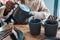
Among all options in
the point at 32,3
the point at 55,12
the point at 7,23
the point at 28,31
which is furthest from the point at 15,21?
the point at 55,12

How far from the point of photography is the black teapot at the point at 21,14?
1.09 m

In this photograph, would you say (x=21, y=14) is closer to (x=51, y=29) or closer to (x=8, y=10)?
(x=8, y=10)

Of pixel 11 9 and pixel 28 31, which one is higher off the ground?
pixel 11 9

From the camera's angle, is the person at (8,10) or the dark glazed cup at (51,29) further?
the person at (8,10)

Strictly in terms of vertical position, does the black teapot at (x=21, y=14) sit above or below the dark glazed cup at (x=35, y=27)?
above

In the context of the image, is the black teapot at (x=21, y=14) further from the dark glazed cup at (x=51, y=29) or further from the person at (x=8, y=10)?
the dark glazed cup at (x=51, y=29)

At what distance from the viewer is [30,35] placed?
0.95m

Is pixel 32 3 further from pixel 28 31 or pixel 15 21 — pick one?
pixel 28 31

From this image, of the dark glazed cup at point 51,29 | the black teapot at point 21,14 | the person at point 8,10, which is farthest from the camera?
the person at point 8,10

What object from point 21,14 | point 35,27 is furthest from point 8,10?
point 35,27

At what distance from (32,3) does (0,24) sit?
0.79 meters

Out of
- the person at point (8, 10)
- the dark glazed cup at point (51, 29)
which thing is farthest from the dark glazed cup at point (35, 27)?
the person at point (8, 10)

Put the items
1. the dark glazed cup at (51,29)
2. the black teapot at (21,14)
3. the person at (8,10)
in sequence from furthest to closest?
1. the person at (8,10)
2. the black teapot at (21,14)
3. the dark glazed cup at (51,29)

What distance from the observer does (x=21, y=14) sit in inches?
44.2
